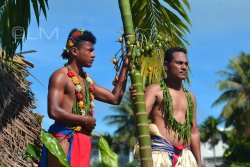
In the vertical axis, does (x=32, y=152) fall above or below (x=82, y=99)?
below

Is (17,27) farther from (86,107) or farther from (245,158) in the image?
(245,158)

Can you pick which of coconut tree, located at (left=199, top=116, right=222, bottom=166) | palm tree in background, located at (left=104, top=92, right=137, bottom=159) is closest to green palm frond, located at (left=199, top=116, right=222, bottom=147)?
coconut tree, located at (left=199, top=116, right=222, bottom=166)

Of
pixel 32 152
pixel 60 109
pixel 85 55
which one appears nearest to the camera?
pixel 60 109

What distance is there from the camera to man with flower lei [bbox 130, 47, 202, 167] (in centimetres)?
487

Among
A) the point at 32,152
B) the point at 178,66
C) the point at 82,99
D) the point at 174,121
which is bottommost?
the point at 32,152

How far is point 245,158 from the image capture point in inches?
1415

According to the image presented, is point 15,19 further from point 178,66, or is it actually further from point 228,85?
point 228,85

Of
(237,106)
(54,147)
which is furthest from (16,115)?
(237,106)

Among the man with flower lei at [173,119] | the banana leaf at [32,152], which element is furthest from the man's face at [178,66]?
the banana leaf at [32,152]

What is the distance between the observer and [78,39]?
4.80 m

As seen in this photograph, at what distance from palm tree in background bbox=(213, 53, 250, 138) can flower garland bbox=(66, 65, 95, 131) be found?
1212 inches

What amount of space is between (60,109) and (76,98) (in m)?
0.22

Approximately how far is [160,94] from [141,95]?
0.85 meters

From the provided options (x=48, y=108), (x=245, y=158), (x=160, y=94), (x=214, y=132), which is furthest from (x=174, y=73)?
(x=214, y=132)
